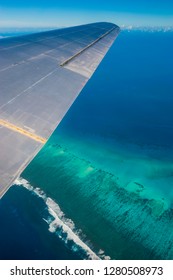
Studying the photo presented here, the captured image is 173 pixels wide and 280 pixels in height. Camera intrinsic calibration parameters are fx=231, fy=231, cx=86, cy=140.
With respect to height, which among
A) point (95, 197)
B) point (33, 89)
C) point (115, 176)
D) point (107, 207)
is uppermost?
point (33, 89)

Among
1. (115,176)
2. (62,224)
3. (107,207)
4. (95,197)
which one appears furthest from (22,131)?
(115,176)

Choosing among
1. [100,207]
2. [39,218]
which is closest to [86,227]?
[100,207]

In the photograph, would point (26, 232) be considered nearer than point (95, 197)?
Yes

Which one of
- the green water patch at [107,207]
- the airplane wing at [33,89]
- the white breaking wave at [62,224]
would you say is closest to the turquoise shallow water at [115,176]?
the green water patch at [107,207]

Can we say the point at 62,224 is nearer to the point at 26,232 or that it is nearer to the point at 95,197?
the point at 26,232

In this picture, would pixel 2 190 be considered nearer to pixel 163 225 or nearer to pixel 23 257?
pixel 23 257

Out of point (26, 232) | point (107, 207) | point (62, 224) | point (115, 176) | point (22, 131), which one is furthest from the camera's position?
point (115, 176)

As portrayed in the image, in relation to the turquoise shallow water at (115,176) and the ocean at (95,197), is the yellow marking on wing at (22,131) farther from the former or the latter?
the turquoise shallow water at (115,176)
